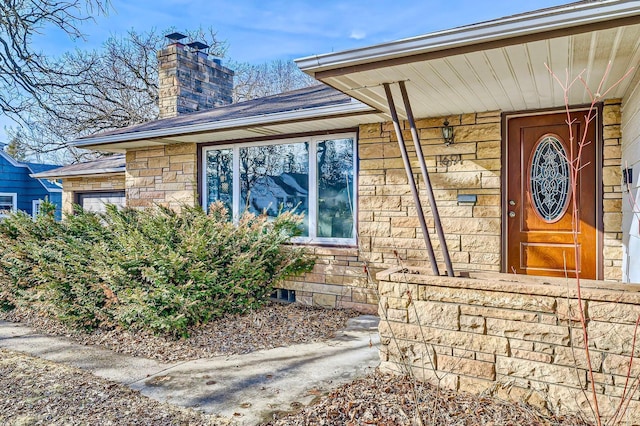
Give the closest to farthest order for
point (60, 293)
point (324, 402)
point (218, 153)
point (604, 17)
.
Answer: point (604, 17) → point (324, 402) → point (60, 293) → point (218, 153)

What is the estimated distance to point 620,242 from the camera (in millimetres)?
4223

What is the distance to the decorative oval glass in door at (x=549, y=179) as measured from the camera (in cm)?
457

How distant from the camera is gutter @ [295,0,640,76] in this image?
2362 mm

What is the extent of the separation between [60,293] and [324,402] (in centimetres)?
373

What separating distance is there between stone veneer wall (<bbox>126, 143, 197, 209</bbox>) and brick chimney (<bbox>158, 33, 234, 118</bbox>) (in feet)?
5.29

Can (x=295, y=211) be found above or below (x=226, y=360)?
above

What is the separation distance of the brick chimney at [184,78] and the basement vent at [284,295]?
4.51 meters

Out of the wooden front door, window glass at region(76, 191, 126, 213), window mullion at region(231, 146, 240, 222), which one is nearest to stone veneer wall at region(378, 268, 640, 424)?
the wooden front door

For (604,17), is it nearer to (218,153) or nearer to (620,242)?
(620,242)

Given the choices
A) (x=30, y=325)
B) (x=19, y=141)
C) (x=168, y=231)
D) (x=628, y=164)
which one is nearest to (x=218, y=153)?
(x=168, y=231)

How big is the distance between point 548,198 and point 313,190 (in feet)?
9.32

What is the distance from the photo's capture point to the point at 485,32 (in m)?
2.67

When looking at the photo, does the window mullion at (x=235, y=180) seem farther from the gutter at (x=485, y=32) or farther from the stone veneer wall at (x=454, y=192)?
the gutter at (x=485, y=32)

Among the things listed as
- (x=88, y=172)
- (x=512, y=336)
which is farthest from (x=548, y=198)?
(x=88, y=172)
